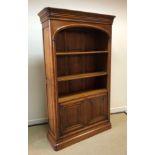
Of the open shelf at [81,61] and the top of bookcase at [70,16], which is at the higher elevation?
the top of bookcase at [70,16]

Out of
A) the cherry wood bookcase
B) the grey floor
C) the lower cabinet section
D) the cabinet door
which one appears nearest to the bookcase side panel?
the cherry wood bookcase

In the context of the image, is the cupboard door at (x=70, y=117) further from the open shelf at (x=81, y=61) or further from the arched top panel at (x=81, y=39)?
the arched top panel at (x=81, y=39)

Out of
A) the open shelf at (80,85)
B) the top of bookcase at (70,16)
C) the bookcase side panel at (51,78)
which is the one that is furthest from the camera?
the open shelf at (80,85)

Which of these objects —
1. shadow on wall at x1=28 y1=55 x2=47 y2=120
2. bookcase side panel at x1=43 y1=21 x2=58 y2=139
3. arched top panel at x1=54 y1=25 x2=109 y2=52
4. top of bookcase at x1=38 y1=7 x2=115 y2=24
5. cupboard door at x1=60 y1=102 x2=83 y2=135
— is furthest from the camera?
shadow on wall at x1=28 y1=55 x2=47 y2=120

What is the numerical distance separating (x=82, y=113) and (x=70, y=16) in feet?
4.65

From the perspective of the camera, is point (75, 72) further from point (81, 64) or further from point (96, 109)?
point (96, 109)

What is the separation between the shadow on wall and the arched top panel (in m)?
0.52

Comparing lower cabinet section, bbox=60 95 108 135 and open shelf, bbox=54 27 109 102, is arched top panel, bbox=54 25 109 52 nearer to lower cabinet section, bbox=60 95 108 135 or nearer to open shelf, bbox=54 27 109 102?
open shelf, bbox=54 27 109 102

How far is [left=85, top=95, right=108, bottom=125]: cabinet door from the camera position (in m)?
2.80

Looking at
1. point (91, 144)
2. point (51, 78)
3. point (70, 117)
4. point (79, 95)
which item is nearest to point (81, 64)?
point (79, 95)

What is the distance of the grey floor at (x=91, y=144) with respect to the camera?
238cm

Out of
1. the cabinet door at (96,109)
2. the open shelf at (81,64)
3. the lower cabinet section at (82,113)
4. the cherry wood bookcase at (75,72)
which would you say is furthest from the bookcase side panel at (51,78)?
the cabinet door at (96,109)

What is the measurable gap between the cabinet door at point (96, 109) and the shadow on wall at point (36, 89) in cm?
89
